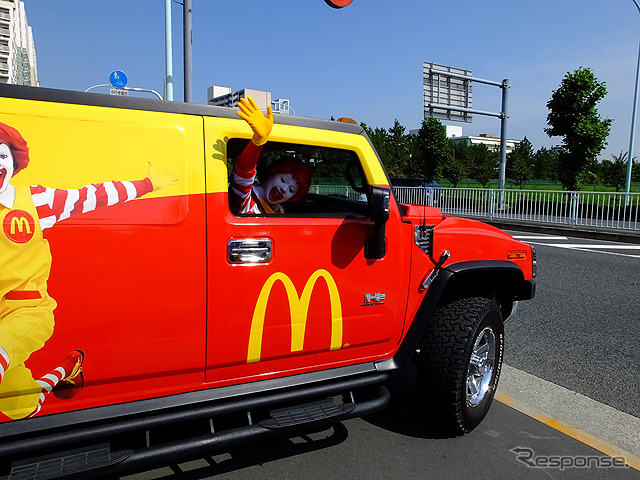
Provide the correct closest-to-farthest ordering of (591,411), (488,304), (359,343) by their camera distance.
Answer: (359,343) < (488,304) < (591,411)

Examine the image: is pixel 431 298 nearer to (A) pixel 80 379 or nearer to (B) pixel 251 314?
(B) pixel 251 314

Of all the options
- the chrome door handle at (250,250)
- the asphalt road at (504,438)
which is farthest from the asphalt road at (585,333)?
the chrome door handle at (250,250)

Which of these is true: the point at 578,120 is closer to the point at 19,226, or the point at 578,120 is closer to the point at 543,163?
→ the point at 19,226

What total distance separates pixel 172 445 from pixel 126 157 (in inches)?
49.0

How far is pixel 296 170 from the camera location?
2.90 meters

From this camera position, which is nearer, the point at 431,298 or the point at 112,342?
the point at 112,342

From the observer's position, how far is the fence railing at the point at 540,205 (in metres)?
14.8

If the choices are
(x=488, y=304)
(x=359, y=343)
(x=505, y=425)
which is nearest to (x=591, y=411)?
(x=505, y=425)

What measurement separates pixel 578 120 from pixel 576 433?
20324mm

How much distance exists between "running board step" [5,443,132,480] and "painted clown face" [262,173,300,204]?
1.49m

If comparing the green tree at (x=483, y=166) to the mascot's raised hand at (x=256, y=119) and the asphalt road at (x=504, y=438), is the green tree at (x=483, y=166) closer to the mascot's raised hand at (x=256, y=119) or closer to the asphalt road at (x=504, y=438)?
the asphalt road at (x=504, y=438)

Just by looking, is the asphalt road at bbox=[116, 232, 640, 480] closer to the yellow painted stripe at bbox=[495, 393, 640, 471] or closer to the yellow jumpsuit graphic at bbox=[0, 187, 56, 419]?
the yellow painted stripe at bbox=[495, 393, 640, 471]

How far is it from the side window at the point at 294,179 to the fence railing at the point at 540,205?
1072 cm

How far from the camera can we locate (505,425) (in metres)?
3.22
